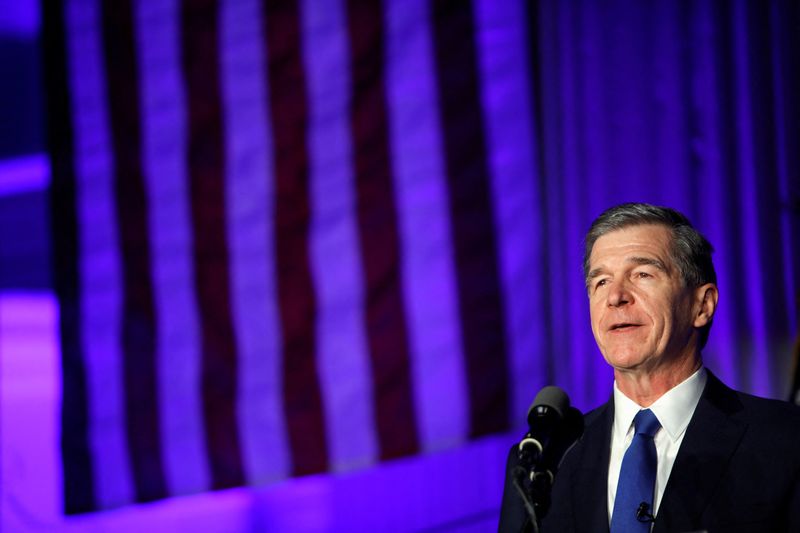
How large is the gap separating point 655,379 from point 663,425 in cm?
11

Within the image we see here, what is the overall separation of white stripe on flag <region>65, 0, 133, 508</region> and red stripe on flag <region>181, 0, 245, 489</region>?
0.95 ft

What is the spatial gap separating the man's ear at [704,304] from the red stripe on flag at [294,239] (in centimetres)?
156

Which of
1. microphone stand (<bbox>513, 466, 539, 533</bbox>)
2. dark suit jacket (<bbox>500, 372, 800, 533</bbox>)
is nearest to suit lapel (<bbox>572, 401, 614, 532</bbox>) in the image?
dark suit jacket (<bbox>500, 372, 800, 533</bbox>)

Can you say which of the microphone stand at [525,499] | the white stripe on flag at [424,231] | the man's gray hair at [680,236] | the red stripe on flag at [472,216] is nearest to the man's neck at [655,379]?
the man's gray hair at [680,236]

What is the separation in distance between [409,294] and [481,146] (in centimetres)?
71

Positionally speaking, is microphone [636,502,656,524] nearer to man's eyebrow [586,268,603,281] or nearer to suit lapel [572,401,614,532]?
suit lapel [572,401,614,532]

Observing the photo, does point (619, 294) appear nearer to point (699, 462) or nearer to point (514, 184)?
point (699, 462)

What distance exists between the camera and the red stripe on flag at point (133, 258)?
8.77 feet

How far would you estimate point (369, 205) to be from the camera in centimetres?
327

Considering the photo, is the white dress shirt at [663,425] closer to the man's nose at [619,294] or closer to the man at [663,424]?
the man at [663,424]

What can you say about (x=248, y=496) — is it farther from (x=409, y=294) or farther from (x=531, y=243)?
(x=531, y=243)

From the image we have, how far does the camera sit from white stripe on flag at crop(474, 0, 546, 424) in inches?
142

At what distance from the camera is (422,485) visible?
3.47m

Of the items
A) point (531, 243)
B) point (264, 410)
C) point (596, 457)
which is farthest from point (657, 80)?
point (596, 457)
